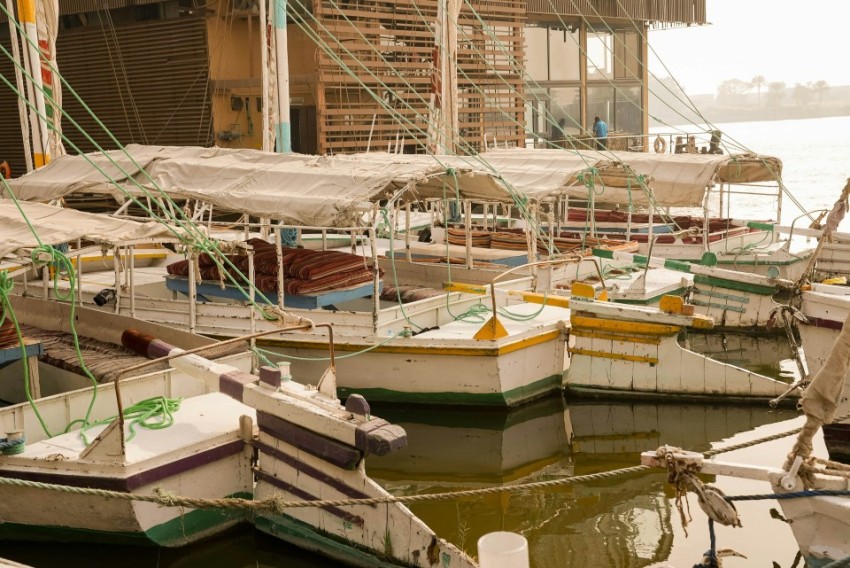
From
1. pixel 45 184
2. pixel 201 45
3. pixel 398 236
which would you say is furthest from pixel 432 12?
pixel 45 184

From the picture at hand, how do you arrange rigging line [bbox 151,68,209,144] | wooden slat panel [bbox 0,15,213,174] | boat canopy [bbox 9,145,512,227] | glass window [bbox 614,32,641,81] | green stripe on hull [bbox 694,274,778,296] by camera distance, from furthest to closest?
glass window [bbox 614,32,641,81]
wooden slat panel [bbox 0,15,213,174]
rigging line [bbox 151,68,209,144]
green stripe on hull [bbox 694,274,778,296]
boat canopy [bbox 9,145,512,227]

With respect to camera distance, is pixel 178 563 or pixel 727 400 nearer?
pixel 178 563

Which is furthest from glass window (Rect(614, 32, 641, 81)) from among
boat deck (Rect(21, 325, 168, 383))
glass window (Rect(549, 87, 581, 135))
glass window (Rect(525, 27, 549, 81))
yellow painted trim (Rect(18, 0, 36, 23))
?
boat deck (Rect(21, 325, 168, 383))

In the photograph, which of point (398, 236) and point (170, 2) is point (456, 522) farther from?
point (170, 2)

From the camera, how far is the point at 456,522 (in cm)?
1016

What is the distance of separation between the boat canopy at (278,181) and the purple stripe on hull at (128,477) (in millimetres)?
4437

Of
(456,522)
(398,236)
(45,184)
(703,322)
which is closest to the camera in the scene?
(456,522)

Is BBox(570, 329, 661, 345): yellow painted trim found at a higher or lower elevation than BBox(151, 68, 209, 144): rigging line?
lower

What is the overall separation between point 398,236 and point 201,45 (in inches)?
431

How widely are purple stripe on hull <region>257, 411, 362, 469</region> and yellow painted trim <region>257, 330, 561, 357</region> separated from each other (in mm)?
3956

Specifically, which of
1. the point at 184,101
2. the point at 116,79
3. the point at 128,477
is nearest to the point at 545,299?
the point at 128,477

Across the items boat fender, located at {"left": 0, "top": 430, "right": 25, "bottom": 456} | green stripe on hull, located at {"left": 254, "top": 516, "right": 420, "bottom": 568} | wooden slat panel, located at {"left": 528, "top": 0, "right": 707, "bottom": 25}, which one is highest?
wooden slat panel, located at {"left": 528, "top": 0, "right": 707, "bottom": 25}

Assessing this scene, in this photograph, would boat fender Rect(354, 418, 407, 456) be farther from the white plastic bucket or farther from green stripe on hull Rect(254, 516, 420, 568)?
the white plastic bucket

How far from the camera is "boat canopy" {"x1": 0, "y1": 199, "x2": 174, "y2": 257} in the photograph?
32.0ft
